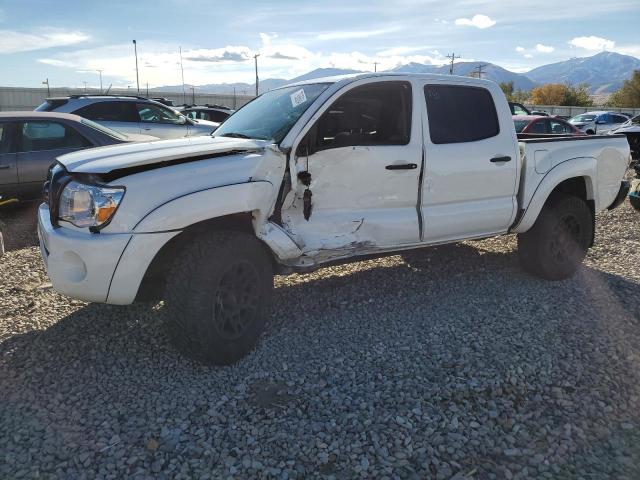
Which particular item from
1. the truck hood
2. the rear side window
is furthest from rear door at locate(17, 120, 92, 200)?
the truck hood

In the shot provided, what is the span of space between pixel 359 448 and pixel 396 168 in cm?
223

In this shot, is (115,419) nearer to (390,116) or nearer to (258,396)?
(258,396)

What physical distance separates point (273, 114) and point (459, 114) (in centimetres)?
166

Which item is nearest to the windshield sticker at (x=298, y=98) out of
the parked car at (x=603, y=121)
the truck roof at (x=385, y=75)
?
the truck roof at (x=385, y=75)

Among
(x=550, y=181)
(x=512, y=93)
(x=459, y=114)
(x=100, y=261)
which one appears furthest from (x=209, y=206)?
(x=512, y=93)

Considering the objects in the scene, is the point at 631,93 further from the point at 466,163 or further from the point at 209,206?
the point at 209,206

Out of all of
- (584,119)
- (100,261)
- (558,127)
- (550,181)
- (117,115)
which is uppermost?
(584,119)

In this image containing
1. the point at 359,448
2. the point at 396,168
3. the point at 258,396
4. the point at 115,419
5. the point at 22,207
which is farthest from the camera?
the point at 22,207

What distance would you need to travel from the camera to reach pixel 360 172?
4.15 meters

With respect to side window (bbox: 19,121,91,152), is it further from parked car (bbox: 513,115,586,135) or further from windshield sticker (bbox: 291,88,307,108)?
parked car (bbox: 513,115,586,135)

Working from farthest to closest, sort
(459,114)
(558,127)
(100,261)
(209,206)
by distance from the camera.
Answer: (558,127), (459,114), (209,206), (100,261)

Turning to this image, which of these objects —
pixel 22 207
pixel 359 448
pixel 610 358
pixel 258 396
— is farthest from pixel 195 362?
pixel 22 207

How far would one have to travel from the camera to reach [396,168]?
4.29 m

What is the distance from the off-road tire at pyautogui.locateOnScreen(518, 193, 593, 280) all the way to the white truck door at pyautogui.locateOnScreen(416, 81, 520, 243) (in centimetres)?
50
